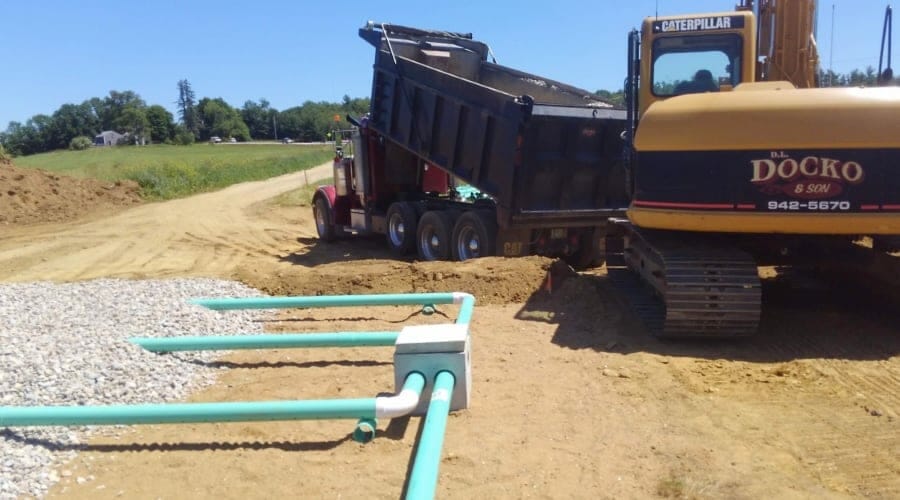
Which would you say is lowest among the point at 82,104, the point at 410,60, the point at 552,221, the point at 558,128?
the point at 552,221

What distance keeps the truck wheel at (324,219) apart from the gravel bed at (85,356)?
637 centimetres

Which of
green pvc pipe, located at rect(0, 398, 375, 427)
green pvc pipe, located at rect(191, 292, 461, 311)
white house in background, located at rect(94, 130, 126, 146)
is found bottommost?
green pvc pipe, located at rect(0, 398, 375, 427)

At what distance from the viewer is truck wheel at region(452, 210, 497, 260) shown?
10336 mm

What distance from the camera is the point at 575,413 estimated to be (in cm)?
489

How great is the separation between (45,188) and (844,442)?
23.3m

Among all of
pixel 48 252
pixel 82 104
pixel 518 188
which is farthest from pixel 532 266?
pixel 82 104

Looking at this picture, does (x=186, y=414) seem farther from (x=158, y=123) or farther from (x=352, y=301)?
(x=158, y=123)

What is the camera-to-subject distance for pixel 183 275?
35.8 ft

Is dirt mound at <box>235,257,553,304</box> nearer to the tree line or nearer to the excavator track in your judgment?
the excavator track

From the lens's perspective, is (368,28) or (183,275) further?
(368,28)

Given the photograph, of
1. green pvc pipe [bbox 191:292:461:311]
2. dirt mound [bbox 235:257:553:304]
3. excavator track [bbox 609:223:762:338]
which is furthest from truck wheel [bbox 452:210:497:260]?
excavator track [bbox 609:223:762:338]

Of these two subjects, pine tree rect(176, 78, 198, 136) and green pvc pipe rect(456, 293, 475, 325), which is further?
pine tree rect(176, 78, 198, 136)

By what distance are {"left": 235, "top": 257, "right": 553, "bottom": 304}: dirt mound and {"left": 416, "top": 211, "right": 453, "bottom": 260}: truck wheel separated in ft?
5.75

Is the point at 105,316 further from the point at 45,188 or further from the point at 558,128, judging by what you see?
the point at 45,188
